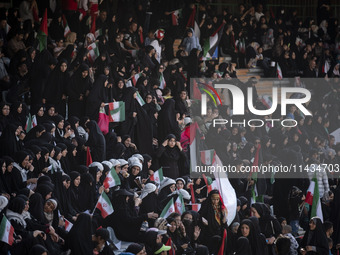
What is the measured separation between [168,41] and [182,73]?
2.14 ft

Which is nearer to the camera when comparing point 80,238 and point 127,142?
point 80,238

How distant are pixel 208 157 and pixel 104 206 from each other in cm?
258

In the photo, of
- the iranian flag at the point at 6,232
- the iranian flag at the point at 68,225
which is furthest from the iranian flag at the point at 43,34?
the iranian flag at the point at 6,232

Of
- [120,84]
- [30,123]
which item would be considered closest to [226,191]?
[120,84]

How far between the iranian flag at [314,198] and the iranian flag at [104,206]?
3.26 meters

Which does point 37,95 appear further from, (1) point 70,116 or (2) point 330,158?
(2) point 330,158

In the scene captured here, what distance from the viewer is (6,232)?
10.7 meters

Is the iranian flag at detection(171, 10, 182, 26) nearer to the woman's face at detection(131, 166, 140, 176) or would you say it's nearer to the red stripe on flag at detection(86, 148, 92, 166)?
the woman's face at detection(131, 166, 140, 176)

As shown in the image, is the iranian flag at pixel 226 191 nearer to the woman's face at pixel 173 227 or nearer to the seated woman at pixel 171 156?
the seated woman at pixel 171 156

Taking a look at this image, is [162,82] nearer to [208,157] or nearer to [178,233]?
[208,157]

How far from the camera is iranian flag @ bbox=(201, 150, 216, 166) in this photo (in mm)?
14148

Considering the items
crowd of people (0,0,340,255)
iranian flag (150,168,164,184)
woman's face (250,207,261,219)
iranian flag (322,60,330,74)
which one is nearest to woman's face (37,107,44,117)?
crowd of people (0,0,340,255)

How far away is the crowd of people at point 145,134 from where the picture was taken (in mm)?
11734

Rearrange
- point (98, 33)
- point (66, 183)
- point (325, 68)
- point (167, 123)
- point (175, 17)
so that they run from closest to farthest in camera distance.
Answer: point (66, 183), point (167, 123), point (98, 33), point (175, 17), point (325, 68)
